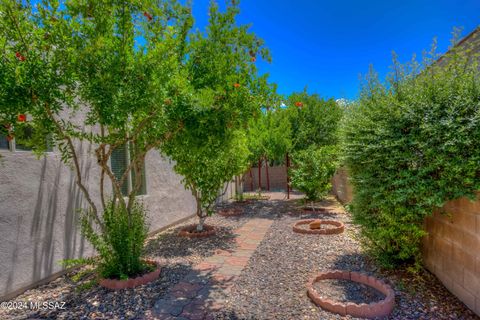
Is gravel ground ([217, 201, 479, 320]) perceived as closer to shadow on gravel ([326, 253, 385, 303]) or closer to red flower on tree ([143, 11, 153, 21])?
shadow on gravel ([326, 253, 385, 303])

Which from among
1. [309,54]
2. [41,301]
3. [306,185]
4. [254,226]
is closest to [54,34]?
[41,301]

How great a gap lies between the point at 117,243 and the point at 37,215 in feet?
4.26

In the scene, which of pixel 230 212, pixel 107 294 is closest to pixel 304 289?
pixel 107 294

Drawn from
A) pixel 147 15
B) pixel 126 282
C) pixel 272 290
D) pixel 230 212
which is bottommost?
pixel 272 290

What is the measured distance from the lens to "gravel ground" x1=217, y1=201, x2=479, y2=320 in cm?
308

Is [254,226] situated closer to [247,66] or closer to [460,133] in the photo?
[247,66]

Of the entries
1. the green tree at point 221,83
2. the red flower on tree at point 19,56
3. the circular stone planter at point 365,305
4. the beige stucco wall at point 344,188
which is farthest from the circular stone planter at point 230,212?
the red flower on tree at point 19,56

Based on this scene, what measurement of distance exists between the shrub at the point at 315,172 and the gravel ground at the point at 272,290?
340cm

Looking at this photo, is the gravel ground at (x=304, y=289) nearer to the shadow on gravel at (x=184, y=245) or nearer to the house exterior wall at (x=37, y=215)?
the shadow on gravel at (x=184, y=245)

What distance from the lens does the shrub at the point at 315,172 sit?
9.01m

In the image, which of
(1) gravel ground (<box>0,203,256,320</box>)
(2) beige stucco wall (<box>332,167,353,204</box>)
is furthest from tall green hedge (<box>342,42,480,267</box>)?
(2) beige stucco wall (<box>332,167,353,204</box>)

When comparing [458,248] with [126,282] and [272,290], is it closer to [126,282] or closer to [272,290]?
[272,290]

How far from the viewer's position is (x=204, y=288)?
377 cm

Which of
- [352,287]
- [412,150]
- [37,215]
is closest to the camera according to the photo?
[412,150]
